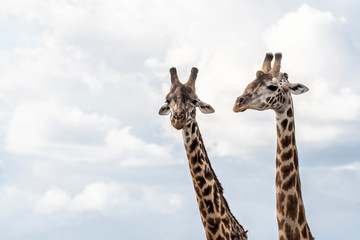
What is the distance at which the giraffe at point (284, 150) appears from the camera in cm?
1060

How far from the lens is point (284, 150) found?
10.7 metres

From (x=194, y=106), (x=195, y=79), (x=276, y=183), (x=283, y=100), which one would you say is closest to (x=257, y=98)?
(x=283, y=100)

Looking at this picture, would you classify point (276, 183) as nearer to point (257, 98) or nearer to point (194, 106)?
point (257, 98)

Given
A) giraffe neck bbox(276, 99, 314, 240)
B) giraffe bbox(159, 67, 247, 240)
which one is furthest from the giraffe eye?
giraffe bbox(159, 67, 247, 240)

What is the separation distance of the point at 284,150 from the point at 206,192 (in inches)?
106

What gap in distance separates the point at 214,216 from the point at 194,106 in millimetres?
2429

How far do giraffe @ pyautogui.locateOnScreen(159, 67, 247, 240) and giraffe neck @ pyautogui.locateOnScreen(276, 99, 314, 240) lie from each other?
2.34 metres

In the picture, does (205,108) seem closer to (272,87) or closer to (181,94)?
(181,94)

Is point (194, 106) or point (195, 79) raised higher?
point (195, 79)

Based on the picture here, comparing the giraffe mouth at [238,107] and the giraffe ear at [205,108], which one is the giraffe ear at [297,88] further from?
the giraffe ear at [205,108]

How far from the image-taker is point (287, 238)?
34.8 feet

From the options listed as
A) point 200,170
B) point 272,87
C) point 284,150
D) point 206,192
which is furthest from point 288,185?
point 200,170

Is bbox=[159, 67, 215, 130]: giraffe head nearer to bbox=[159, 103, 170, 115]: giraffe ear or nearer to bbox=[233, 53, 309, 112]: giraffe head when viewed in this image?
bbox=[159, 103, 170, 115]: giraffe ear

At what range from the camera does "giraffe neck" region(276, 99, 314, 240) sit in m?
10.6
